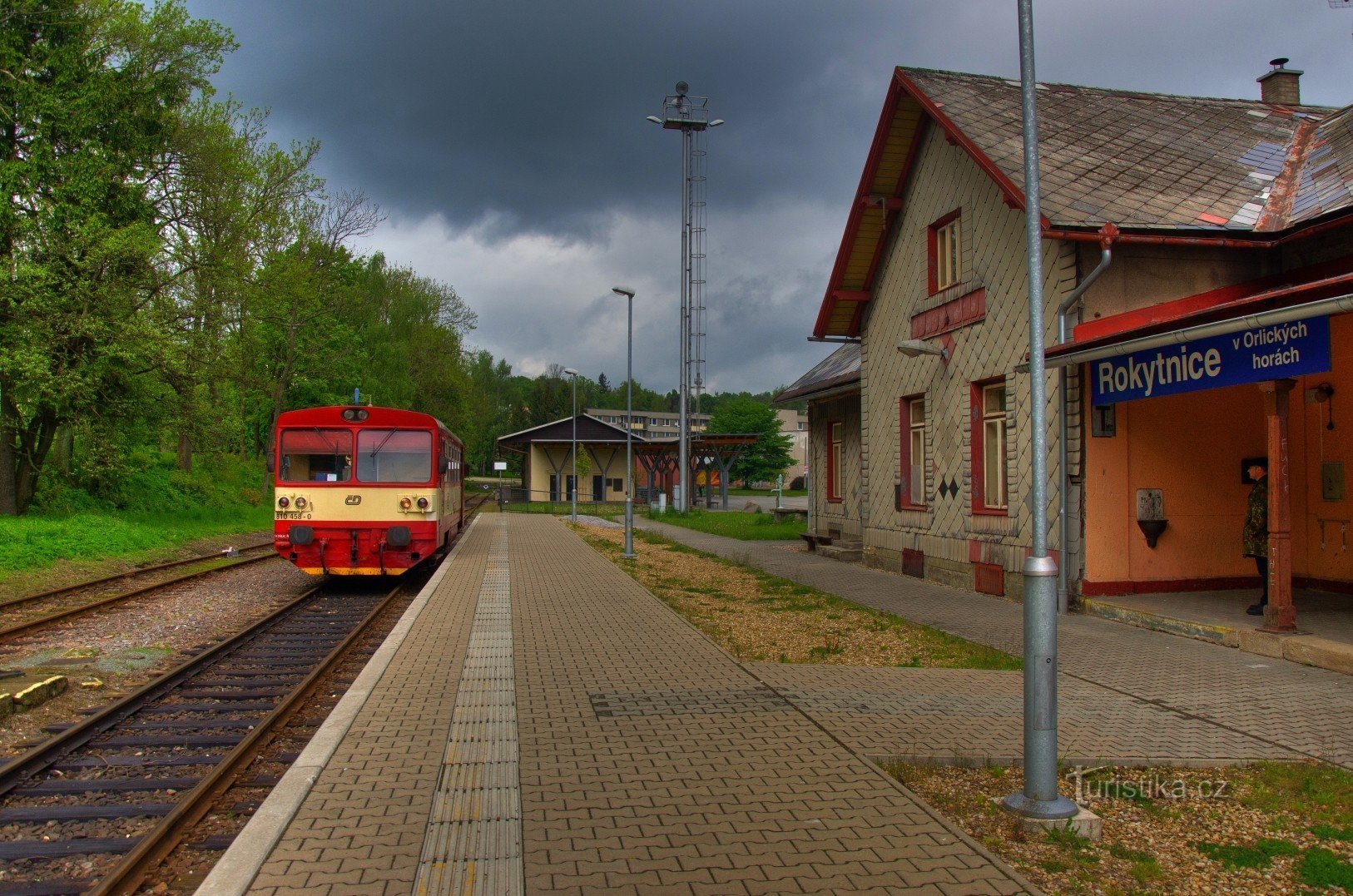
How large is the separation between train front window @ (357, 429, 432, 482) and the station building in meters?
7.85

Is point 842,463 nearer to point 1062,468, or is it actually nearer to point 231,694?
point 1062,468

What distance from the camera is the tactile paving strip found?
12.7 feet

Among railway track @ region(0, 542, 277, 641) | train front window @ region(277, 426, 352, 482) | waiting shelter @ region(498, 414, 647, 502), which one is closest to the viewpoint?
railway track @ region(0, 542, 277, 641)

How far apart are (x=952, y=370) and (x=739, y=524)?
17.3 metres

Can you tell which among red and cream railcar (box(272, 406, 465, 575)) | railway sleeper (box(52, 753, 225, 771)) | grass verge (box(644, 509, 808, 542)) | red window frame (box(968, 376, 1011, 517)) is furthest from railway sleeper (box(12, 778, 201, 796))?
grass verge (box(644, 509, 808, 542))

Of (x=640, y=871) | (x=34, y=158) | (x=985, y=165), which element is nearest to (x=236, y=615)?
(x=640, y=871)

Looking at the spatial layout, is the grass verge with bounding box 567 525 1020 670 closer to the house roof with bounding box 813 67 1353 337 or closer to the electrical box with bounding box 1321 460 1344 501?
the house roof with bounding box 813 67 1353 337

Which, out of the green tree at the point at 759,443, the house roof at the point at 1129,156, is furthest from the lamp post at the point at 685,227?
the green tree at the point at 759,443

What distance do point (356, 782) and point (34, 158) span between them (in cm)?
2047

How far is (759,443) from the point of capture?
282 feet

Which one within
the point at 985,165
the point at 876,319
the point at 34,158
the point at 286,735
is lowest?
the point at 286,735

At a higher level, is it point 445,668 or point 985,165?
point 985,165

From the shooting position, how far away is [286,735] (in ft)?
22.4

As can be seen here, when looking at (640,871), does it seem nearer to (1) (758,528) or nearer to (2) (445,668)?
(2) (445,668)
